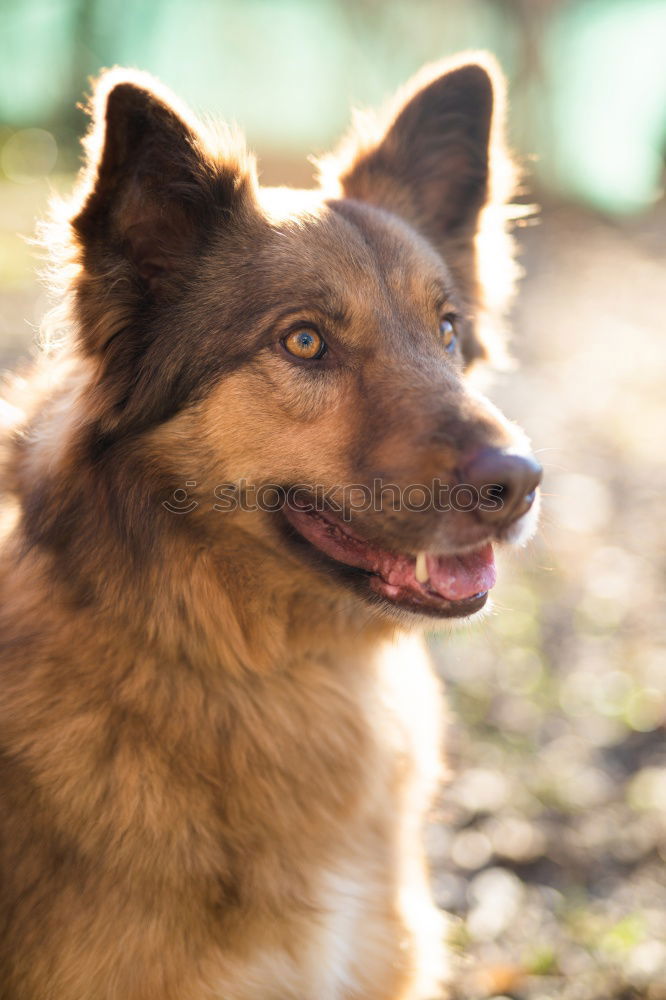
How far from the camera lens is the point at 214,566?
2.53m

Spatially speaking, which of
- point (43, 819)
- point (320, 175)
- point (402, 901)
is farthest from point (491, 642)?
point (43, 819)

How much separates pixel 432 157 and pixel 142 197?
1.29m

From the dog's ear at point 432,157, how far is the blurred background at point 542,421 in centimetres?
51

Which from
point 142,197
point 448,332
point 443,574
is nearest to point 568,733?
point 443,574

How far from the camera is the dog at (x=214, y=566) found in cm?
232

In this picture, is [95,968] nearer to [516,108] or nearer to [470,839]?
[470,839]

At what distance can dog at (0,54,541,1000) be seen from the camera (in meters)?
2.32

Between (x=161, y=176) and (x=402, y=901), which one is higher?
(x=161, y=176)

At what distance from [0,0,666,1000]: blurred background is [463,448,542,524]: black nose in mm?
660

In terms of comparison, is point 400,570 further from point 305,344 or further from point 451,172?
point 451,172

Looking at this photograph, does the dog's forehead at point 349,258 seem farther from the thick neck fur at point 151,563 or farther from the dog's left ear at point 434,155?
the thick neck fur at point 151,563

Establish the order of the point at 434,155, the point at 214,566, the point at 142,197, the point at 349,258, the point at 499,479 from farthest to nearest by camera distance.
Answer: the point at 434,155
the point at 349,258
the point at 214,566
the point at 142,197
the point at 499,479

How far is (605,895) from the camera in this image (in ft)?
10.7

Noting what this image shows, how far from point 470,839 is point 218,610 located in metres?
1.69
